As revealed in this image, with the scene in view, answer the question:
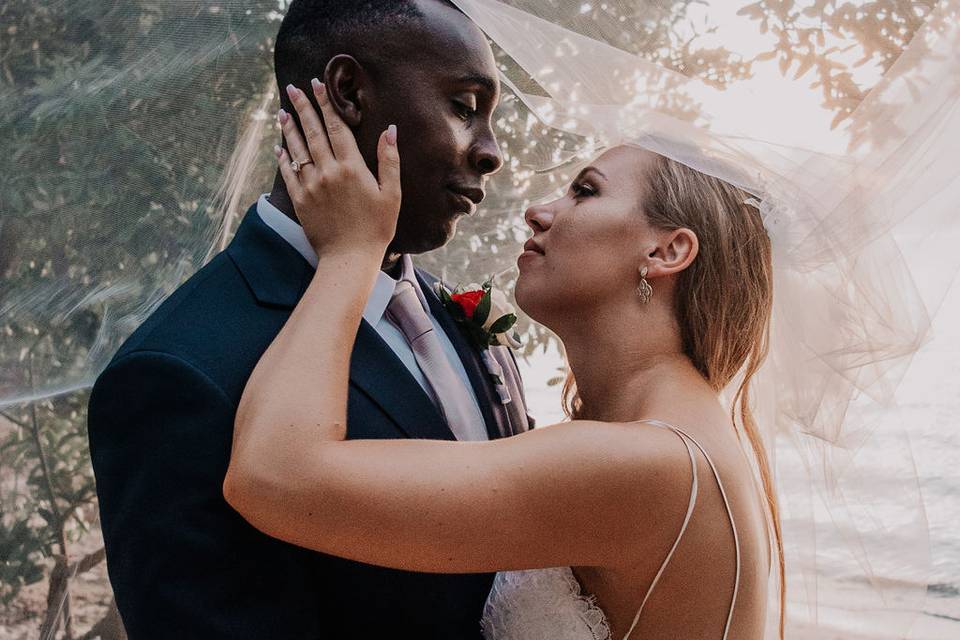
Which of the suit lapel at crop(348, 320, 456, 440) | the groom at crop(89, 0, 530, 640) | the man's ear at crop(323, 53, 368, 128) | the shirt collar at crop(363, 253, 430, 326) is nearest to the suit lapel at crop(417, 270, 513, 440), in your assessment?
the groom at crop(89, 0, 530, 640)

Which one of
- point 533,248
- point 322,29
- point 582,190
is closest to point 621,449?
point 533,248

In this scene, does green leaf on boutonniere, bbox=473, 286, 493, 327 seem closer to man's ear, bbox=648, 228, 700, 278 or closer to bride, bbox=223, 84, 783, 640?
bride, bbox=223, 84, 783, 640

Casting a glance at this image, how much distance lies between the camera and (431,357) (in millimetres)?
2197

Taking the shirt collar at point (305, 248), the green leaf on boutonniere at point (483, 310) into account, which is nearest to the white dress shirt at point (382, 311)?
the shirt collar at point (305, 248)

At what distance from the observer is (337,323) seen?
1.79 metres

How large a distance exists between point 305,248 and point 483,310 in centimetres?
57

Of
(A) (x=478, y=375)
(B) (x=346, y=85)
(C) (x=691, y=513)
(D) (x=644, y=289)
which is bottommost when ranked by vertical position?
(A) (x=478, y=375)

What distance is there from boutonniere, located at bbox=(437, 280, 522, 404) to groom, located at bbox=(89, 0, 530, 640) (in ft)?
0.14

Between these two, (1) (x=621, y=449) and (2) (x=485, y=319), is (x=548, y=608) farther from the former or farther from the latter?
(2) (x=485, y=319)

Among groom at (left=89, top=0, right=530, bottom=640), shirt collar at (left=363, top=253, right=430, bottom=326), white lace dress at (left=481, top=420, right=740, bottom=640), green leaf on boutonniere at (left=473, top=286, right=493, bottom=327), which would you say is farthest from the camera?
green leaf on boutonniere at (left=473, top=286, right=493, bottom=327)

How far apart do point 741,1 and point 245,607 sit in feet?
5.30

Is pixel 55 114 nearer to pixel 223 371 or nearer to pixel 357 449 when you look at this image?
pixel 223 371

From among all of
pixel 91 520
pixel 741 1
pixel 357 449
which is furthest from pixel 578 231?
pixel 91 520

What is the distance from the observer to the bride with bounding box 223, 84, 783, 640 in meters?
1.65
